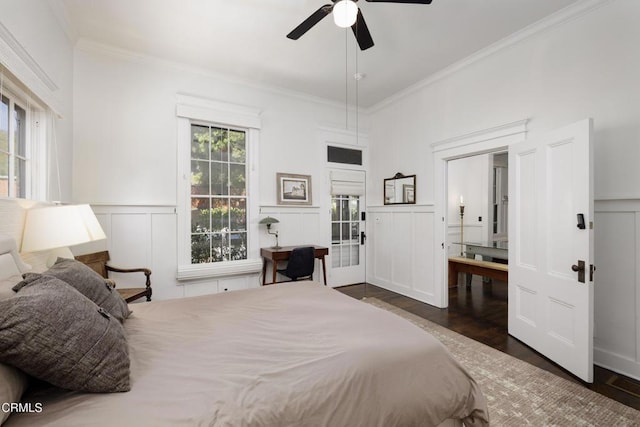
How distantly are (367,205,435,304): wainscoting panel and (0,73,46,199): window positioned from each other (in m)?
3.98

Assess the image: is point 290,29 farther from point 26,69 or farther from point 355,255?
point 355,255

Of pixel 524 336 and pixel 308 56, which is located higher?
pixel 308 56

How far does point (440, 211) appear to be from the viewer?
3623 millimetres

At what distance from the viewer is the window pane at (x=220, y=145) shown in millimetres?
3672

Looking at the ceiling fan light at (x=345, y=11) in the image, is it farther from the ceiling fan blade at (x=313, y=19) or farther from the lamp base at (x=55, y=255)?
the lamp base at (x=55, y=255)

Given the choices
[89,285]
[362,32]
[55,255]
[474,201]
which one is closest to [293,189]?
[362,32]

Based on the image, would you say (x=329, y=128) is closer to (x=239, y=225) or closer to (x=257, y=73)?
(x=257, y=73)

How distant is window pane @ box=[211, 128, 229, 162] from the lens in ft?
12.0

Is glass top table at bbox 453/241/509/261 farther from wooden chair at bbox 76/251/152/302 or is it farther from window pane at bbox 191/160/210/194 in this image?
wooden chair at bbox 76/251/152/302

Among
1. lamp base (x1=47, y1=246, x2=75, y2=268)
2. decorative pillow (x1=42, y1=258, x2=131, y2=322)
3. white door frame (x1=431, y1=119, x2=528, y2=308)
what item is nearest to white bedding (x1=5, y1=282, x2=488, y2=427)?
decorative pillow (x1=42, y1=258, x2=131, y2=322)

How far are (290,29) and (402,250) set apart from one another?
10.3ft

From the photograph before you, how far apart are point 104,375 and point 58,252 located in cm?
170

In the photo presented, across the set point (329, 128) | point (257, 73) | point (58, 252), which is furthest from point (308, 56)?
point (58, 252)

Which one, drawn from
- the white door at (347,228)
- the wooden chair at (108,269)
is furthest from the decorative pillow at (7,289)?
the white door at (347,228)
